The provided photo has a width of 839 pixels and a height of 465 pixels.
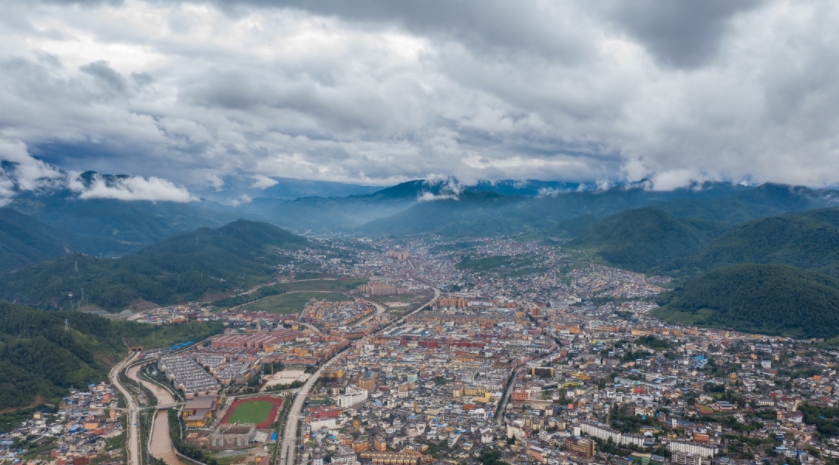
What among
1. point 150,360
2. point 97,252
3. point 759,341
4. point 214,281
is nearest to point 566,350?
point 759,341

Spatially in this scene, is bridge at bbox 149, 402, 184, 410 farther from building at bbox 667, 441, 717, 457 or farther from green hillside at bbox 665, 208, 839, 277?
green hillside at bbox 665, 208, 839, 277

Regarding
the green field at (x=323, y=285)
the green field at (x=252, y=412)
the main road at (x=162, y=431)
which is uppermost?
the green field at (x=323, y=285)

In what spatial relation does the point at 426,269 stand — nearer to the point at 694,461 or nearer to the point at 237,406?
the point at 237,406

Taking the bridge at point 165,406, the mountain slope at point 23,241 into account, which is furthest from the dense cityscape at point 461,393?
the mountain slope at point 23,241

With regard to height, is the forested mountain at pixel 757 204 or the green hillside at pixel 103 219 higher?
the forested mountain at pixel 757 204

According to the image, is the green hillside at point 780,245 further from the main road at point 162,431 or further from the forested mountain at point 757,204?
the main road at point 162,431

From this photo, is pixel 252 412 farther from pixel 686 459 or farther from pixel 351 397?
pixel 686 459
